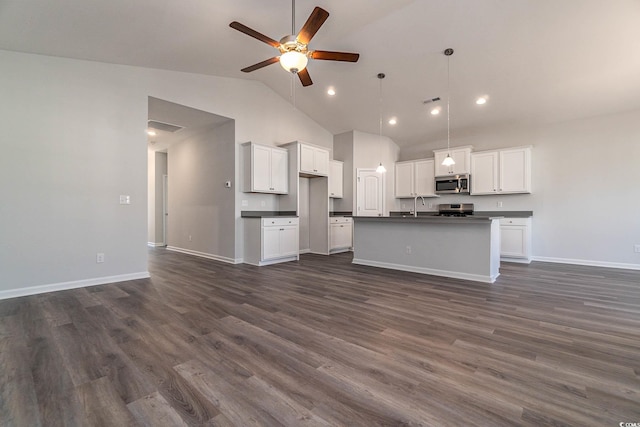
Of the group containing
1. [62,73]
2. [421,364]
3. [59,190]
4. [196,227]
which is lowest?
[421,364]

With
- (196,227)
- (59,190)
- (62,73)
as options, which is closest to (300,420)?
(59,190)

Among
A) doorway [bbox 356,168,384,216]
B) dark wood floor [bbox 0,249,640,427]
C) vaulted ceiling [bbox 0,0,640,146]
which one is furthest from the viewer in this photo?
doorway [bbox 356,168,384,216]

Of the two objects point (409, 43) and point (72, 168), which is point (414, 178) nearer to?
point (409, 43)

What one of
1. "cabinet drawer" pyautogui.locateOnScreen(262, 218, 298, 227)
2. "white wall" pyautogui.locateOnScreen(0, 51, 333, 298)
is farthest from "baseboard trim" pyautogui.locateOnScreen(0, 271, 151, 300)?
"cabinet drawer" pyautogui.locateOnScreen(262, 218, 298, 227)

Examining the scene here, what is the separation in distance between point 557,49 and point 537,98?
126 cm

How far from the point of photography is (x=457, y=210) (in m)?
6.39

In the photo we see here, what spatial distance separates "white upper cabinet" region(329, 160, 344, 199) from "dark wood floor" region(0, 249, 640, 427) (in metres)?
3.75

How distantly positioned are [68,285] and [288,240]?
11.2 ft

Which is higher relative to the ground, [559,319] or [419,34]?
[419,34]

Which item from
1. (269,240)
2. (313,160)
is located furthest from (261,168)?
(269,240)

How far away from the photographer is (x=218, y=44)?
4062 mm

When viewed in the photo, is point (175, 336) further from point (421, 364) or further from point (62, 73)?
point (62, 73)

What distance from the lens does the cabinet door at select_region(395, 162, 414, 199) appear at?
7.18 m

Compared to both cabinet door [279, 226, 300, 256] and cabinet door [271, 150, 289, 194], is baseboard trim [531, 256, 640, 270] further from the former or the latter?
cabinet door [271, 150, 289, 194]
